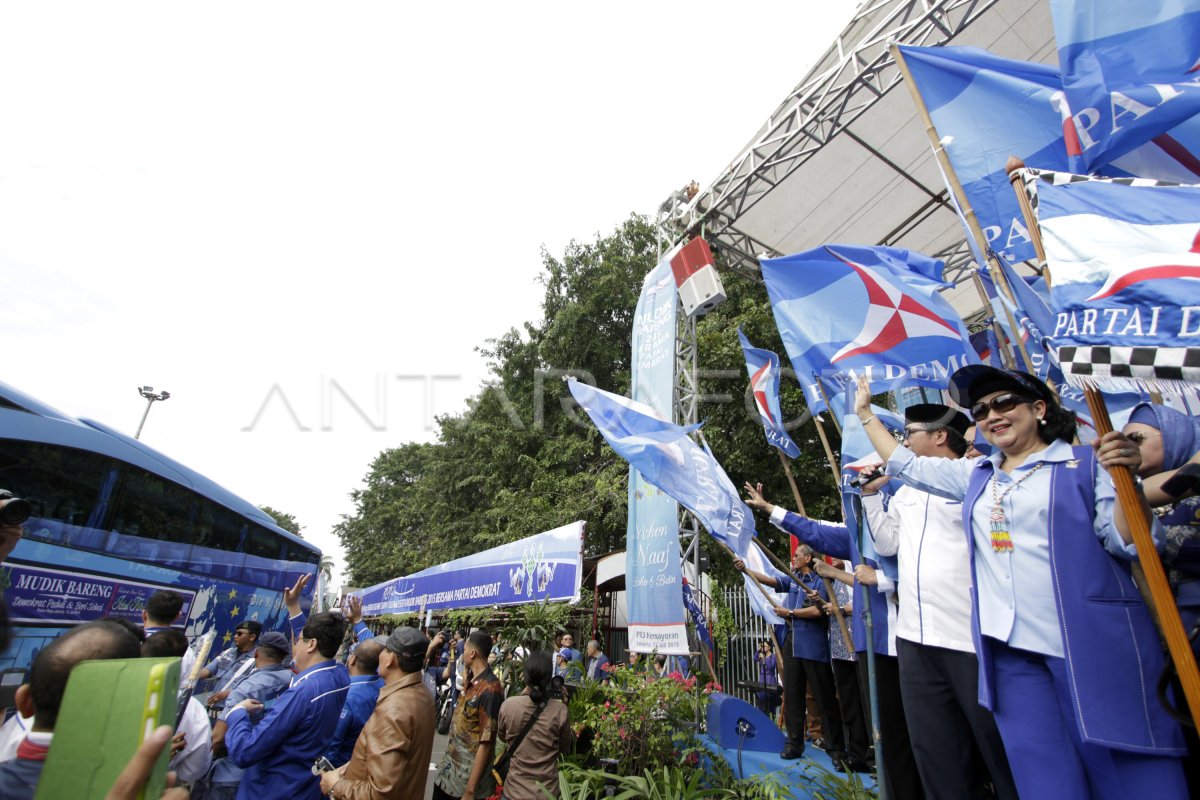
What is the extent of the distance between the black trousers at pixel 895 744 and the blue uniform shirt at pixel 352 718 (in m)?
2.59

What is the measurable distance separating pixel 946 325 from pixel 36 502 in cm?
782

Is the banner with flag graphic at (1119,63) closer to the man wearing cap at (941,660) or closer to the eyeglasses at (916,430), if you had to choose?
the eyeglasses at (916,430)

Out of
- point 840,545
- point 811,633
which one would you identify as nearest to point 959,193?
point 840,545

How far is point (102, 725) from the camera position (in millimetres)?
1015

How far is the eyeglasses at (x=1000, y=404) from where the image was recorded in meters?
2.28

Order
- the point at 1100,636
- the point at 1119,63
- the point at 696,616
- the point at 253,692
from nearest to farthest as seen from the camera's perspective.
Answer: the point at 1100,636, the point at 1119,63, the point at 253,692, the point at 696,616

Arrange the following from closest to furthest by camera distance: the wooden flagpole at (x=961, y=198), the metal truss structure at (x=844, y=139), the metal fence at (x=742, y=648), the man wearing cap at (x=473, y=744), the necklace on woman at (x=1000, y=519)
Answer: the necklace on woman at (x=1000, y=519) < the wooden flagpole at (x=961, y=198) < the man wearing cap at (x=473, y=744) < the metal truss structure at (x=844, y=139) < the metal fence at (x=742, y=648)

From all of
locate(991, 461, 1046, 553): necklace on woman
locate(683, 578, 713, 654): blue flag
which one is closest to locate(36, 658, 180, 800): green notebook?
locate(991, 461, 1046, 553): necklace on woman

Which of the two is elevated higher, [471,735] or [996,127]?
[996,127]

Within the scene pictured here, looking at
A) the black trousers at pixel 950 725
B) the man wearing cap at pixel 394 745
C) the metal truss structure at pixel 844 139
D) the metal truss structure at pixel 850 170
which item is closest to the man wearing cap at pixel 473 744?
the man wearing cap at pixel 394 745

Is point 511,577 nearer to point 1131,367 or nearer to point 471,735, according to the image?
point 471,735

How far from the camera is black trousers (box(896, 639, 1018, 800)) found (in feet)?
7.37

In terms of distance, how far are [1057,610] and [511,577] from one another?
827cm

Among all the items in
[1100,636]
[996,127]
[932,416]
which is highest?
[996,127]
